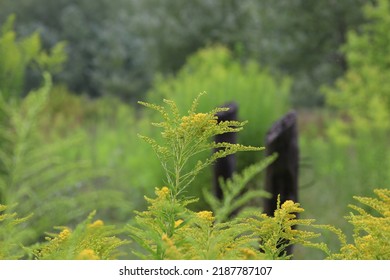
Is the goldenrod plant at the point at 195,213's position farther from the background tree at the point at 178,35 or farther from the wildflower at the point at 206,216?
the background tree at the point at 178,35

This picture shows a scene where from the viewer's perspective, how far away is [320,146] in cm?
890

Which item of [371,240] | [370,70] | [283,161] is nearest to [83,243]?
[371,240]

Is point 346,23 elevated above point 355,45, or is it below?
above

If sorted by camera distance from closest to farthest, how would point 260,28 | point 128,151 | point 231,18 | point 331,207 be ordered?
point 331,207, point 128,151, point 260,28, point 231,18

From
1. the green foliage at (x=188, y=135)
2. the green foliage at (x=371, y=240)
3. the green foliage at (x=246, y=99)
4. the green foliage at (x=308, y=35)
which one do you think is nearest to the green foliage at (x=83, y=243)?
the green foliage at (x=188, y=135)

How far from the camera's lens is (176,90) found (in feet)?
25.8

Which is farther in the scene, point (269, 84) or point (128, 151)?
point (128, 151)

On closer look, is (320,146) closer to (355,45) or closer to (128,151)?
(355,45)

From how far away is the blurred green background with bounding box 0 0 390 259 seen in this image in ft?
Answer: 10.7

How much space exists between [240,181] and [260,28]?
17.3 metres

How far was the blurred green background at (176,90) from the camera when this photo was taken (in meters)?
3.28

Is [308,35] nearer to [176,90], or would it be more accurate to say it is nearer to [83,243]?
[176,90]

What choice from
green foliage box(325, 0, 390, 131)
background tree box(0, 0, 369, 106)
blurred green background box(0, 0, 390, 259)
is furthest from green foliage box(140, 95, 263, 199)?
background tree box(0, 0, 369, 106)

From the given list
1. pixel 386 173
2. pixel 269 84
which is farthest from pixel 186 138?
pixel 269 84
